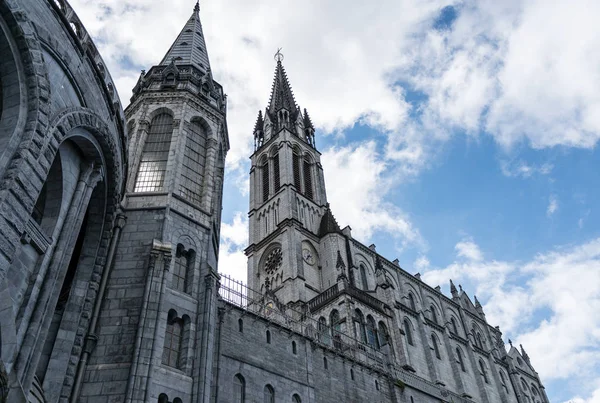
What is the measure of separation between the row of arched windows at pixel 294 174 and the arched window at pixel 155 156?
2959 centimetres

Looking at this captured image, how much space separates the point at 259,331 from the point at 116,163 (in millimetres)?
11455

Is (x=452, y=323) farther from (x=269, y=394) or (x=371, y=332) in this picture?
(x=269, y=394)

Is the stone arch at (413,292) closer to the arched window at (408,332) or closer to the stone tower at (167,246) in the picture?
the arched window at (408,332)

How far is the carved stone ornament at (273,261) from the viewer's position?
4894cm

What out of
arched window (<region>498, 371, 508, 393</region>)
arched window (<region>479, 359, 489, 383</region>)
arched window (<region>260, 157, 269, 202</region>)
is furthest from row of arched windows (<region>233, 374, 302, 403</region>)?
arched window (<region>498, 371, 508, 393</region>)

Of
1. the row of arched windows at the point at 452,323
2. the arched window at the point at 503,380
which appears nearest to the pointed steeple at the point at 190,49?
the row of arched windows at the point at 452,323

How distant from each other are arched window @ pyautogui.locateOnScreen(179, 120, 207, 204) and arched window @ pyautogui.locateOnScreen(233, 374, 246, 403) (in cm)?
788

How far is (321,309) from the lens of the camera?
4125 centimetres

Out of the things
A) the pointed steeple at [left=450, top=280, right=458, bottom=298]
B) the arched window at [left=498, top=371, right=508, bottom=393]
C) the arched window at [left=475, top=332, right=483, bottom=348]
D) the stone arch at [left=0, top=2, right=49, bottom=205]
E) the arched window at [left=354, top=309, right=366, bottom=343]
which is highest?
the pointed steeple at [left=450, top=280, right=458, bottom=298]

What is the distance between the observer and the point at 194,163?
24.5 meters

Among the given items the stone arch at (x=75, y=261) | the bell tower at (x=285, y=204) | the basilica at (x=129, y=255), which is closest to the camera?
the basilica at (x=129, y=255)

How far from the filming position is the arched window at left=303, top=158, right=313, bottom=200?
2216 inches

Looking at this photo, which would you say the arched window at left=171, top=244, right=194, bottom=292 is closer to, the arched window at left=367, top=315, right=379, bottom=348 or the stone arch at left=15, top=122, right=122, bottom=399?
the stone arch at left=15, top=122, right=122, bottom=399

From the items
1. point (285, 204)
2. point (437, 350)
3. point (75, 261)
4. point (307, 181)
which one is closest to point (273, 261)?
point (285, 204)
